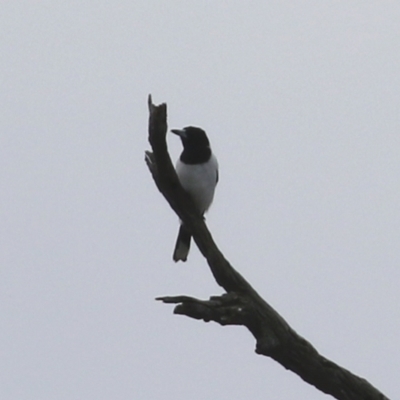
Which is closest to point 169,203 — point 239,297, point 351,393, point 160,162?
point 160,162

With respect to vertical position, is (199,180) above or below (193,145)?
below

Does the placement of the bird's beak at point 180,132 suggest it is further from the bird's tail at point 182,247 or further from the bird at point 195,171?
the bird's tail at point 182,247

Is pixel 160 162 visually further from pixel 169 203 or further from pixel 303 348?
pixel 303 348

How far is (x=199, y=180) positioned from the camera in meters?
9.70

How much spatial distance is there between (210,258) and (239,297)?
1.77 feet

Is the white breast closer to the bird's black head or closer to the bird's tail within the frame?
the bird's black head

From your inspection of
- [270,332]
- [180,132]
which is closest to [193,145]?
[180,132]

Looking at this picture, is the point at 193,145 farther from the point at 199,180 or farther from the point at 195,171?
the point at 199,180

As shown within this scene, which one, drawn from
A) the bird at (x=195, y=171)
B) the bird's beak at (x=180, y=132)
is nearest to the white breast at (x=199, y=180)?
the bird at (x=195, y=171)

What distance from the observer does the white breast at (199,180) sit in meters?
9.66

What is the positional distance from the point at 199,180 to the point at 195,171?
0.12m

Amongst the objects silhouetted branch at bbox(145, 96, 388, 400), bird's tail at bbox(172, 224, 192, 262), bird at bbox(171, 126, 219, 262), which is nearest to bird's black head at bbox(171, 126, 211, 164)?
bird at bbox(171, 126, 219, 262)

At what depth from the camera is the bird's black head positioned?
9.85m

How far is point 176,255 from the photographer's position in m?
9.84
